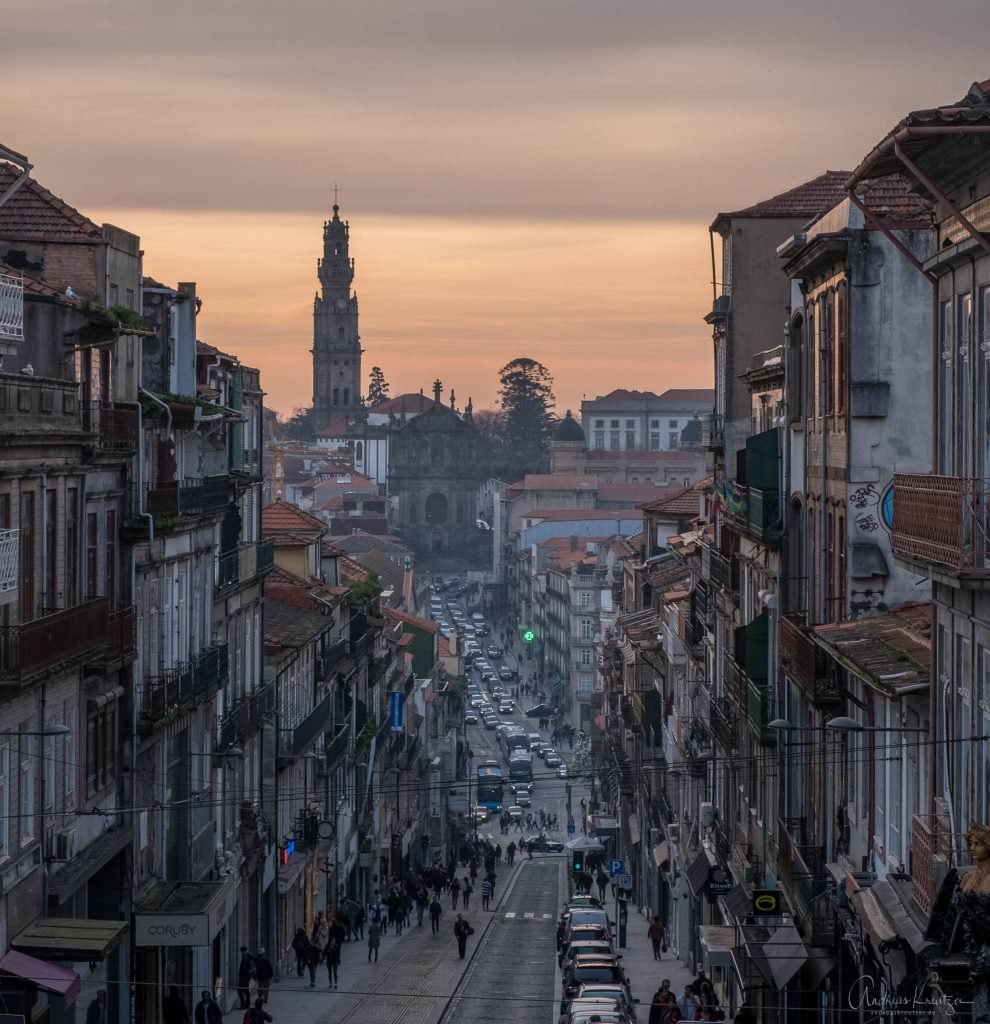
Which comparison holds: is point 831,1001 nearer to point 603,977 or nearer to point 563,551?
point 603,977

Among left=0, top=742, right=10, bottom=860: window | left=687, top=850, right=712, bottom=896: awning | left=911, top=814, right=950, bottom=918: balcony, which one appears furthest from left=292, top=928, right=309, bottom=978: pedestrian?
left=911, top=814, right=950, bottom=918: balcony

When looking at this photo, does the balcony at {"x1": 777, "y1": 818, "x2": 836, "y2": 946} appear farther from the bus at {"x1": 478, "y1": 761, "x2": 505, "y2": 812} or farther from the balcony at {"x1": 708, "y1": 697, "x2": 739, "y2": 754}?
the bus at {"x1": 478, "y1": 761, "x2": 505, "y2": 812}

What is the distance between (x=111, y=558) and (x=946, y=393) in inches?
634

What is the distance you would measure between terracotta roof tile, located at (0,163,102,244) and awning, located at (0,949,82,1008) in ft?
38.9

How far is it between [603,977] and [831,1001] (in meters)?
11.3

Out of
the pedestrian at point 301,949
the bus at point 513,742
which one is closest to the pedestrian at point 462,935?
the pedestrian at point 301,949

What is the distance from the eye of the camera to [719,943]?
36.7 metres

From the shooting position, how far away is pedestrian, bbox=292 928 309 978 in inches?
1833

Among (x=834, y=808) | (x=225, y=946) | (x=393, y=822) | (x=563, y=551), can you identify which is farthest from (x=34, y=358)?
(x=563, y=551)

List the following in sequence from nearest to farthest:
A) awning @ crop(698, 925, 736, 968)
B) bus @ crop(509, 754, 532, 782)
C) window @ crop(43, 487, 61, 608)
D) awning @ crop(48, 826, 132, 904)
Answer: window @ crop(43, 487, 61, 608) → awning @ crop(48, 826, 132, 904) → awning @ crop(698, 925, 736, 968) → bus @ crop(509, 754, 532, 782)

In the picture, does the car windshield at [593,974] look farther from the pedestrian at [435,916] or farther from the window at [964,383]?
the window at [964,383]

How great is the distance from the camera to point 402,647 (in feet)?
284

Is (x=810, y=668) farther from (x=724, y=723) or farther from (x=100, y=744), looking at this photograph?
(x=724, y=723)

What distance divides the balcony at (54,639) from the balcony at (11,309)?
141 inches
